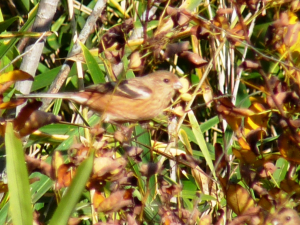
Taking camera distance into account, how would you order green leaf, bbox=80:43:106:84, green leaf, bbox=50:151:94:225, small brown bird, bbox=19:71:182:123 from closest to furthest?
1. green leaf, bbox=50:151:94:225
2. green leaf, bbox=80:43:106:84
3. small brown bird, bbox=19:71:182:123

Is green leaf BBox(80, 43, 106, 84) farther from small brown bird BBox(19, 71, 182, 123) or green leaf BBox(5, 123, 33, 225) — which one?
green leaf BBox(5, 123, 33, 225)

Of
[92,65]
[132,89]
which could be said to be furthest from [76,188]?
[132,89]

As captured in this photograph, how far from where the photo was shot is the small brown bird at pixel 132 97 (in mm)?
2154

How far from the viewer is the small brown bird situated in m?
2.15

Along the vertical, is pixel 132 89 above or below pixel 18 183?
below

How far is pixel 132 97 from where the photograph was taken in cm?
259

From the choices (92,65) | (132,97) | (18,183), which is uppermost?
(18,183)

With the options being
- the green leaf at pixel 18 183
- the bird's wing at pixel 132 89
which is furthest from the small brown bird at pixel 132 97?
the green leaf at pixel 18 183

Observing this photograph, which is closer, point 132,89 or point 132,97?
point 132,89

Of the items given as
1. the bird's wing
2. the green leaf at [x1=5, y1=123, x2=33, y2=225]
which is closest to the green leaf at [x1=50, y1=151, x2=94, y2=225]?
the green leaf at [x1=5, y1=123, x2=33, y2=225]

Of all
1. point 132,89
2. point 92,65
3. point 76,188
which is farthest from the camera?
point 132,89

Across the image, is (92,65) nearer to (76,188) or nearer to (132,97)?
(132,97)

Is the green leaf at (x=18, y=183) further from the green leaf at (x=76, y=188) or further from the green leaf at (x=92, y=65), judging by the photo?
the green leaf at (x=92, y=65)

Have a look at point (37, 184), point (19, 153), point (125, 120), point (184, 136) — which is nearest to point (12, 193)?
point (19, 153)
